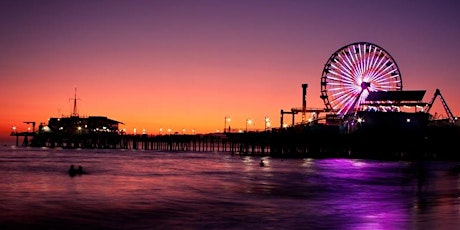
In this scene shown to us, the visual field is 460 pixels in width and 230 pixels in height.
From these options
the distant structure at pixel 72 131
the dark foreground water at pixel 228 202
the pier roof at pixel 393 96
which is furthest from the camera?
the distant structure at pixel 72 131

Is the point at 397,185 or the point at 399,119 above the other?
the point at 399,119

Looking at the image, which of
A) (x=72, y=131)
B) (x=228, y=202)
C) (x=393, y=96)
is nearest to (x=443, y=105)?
(x=393, y=96)

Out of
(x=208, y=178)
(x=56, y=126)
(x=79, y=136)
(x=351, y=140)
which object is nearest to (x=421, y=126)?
(x=351, y=140)

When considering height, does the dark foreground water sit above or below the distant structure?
below

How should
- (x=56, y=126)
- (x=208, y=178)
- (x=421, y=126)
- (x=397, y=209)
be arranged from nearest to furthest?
(x=397, y=209), (x=208, y=178), (x=421, y=126), (x=56, y=126)

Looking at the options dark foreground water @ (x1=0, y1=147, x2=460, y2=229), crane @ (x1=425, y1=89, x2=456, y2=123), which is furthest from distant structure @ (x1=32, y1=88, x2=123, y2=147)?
dark foreground water @ (x1=0, y1=147, x2=460, y2=229)

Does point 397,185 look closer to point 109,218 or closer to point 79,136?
point 109,218

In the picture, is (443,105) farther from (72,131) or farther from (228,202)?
(72,131)

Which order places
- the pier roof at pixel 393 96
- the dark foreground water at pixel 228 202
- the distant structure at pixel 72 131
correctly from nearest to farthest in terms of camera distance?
1. the dark foreground water at pixel 228 202
2. the pier roof at pixel 393 96
3. the distant structure at pixel 72 131

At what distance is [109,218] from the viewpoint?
85.2ft

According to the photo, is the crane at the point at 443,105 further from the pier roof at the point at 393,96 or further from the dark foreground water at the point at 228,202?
the dark foreground water at the point at 228,202

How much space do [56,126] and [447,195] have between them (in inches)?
6922

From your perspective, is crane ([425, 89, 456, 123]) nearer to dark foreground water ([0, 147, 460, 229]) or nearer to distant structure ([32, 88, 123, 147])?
dark foreground water ([0, 147, 460, 229])

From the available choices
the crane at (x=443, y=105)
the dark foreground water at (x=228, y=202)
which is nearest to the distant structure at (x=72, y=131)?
the crane at (x=443, y=105)
